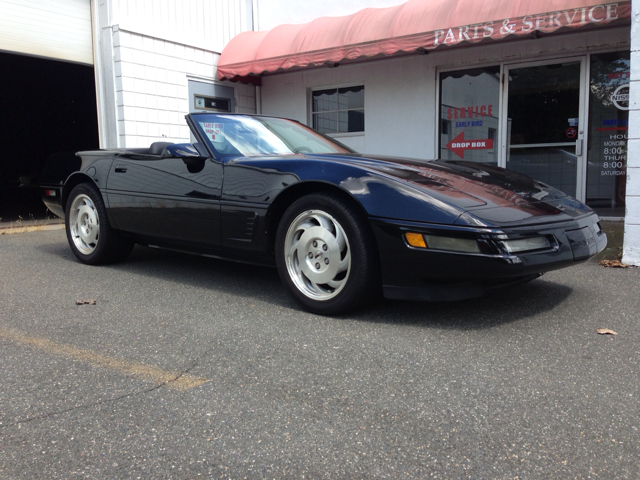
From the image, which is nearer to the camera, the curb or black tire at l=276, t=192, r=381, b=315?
black tire at l=276, t=192, r=381, b=315

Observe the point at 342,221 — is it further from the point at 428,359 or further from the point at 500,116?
the point at 500,116

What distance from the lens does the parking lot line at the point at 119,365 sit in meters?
2.24

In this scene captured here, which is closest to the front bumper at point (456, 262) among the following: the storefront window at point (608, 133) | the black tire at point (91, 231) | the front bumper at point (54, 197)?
the black tire at point (91, 231)

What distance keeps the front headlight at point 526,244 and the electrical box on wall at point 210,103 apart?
798 cm

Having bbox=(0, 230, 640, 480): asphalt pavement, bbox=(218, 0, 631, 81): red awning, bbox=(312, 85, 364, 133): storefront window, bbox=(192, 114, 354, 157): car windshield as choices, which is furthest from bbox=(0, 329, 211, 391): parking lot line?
bbox=(312, 85, 364, 133): storefront window

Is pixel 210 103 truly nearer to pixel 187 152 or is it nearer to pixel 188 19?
pixel 188 19

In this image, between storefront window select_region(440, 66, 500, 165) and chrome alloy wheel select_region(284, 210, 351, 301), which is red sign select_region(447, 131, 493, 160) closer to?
storefront window select_region(440, 66, 500, 165)

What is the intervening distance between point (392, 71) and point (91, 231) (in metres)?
5.91

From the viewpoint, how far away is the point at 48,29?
795 centimetres

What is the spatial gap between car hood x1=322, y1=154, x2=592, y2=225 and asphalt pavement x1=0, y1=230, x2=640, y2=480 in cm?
58

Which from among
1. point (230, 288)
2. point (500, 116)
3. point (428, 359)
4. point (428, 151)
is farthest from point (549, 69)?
point (428, 359)

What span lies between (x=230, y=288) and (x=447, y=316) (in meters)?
1.57

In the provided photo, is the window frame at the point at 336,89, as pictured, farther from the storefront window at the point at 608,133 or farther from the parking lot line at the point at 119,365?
the parking lot line at the point at 119,365

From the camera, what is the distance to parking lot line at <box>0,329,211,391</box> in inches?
88.4
